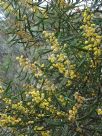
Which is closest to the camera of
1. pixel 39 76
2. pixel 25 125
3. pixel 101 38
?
pixel 101 38

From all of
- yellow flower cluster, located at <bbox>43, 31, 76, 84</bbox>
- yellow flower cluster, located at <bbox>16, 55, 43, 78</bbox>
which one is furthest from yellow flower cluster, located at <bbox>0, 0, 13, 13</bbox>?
yellow flower cluster, located at <bbox>43, 31, 76, 84</bbox>

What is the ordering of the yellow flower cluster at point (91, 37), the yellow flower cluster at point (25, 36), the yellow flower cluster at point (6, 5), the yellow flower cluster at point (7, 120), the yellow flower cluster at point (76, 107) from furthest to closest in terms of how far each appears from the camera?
the yellow flower cluster at point (6, 5), the yellow flower cluster at point (25, 36), the yellow flower cluster at point (7, 120), the yellow flower cluster at point (76, 107), the yellow flower cluster at point (91, 37)

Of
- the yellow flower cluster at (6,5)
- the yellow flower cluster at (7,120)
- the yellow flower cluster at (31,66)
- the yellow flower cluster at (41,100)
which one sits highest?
the yellow flower cluster at (6,5)

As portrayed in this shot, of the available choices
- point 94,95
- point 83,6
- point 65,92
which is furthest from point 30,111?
point 83,6

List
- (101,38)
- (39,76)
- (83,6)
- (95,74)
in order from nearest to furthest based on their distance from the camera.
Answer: (101,38) < (95,74) < (39,76) < (83,6)

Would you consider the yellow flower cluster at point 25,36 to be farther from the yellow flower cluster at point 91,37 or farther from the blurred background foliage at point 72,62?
the yellow flower cluster at point 91,37

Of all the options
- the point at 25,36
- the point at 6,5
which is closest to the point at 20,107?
the point at 25,36

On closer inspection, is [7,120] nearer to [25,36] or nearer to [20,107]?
[20,107]

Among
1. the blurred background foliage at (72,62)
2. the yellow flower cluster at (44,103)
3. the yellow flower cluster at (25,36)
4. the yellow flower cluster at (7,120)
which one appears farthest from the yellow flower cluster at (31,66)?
the yellow flower cluster at (25,36)

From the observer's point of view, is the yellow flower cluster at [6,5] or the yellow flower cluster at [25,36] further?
the yellow flower cluster at [6,5]

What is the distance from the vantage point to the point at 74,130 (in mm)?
3229

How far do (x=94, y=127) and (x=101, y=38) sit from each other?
0.80 meters

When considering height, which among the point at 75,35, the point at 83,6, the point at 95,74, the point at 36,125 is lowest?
the point at 36,125

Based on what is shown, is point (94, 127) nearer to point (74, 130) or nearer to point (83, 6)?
point (74, 130)
